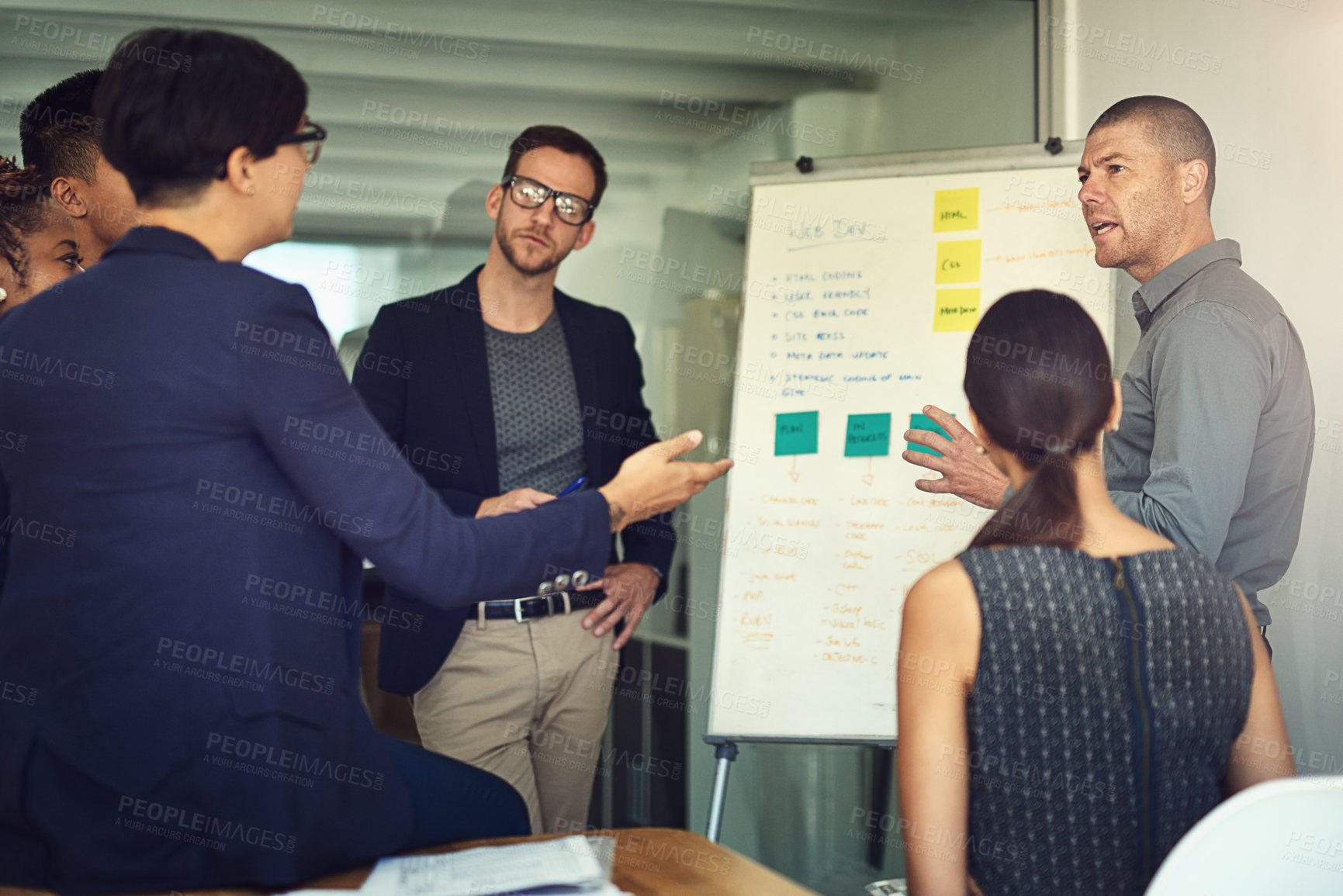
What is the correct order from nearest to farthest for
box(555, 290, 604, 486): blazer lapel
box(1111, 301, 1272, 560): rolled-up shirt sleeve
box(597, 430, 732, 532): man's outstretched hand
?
box(597, 430, 732, 532): man's outstretched hand → box(1111, 301, 1272, 560): rolled-up shirt sleeve → box(555, 290, 604, 486): blazer lapel

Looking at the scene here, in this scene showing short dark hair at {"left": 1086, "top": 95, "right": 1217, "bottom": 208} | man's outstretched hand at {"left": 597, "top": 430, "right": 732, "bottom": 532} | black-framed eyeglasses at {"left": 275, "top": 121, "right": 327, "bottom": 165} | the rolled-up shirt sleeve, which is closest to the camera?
black-framed eyeglasses at {"left": 275, "top": 121, "right": 327, "bottom": 165}

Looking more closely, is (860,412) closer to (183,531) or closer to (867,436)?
(867,436)

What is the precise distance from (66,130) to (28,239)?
251 millimetres

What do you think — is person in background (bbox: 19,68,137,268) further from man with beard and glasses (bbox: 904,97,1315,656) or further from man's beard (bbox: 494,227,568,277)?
man with beard and glasses (bbox: 904,97,1315,656)

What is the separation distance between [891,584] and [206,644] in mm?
1688

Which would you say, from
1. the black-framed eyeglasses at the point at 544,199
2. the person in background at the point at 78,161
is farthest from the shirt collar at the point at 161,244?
the black-framed eyeglasses at the point at 544,199

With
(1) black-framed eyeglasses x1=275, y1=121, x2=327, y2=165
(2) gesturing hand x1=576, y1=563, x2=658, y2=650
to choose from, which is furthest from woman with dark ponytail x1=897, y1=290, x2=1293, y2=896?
(2) gesturing hand x1=576, y1=563, x2=658, y2=650

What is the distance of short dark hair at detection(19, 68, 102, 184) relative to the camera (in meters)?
1.72

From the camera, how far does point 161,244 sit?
1.02 meters

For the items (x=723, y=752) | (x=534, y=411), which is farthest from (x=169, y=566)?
(x=723, y=752)

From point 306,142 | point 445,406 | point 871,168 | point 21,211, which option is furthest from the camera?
point 871,168

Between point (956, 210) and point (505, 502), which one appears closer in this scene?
point (505, 502)

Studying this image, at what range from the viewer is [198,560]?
968 mm

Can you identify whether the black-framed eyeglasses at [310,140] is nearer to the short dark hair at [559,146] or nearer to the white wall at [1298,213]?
the short dark hair at [559,146]
